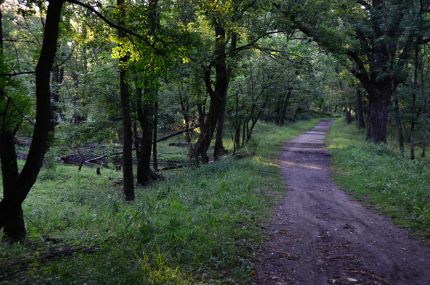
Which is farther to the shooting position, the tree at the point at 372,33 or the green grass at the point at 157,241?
the tree at the point at 372,33

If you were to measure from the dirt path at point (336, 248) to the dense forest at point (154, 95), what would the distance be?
1.66 feet

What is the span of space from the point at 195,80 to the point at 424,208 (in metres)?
12.4

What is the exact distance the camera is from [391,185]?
1114cm

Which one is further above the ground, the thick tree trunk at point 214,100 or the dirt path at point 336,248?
the thick tree trunk at point 214,100

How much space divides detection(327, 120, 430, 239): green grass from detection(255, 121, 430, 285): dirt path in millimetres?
424

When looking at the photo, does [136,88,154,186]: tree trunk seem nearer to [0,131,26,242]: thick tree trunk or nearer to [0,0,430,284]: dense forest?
[0,0,430,284]: dense forest

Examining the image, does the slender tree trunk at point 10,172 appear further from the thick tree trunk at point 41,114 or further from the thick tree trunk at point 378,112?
the thick tree trunk at point 378,112

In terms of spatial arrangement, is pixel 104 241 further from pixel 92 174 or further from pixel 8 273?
pixel 92 174

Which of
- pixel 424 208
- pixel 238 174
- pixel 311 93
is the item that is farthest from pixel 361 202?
pixel 311 93

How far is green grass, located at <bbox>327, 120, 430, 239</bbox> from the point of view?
850 cm

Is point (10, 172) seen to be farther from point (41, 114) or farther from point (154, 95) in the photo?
point (154, 95)

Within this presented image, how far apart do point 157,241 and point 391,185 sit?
7.67m

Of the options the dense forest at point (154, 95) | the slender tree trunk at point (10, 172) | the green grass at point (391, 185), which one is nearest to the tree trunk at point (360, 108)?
the dense forest at point (154, 95)

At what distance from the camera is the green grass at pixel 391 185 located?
335 inches
